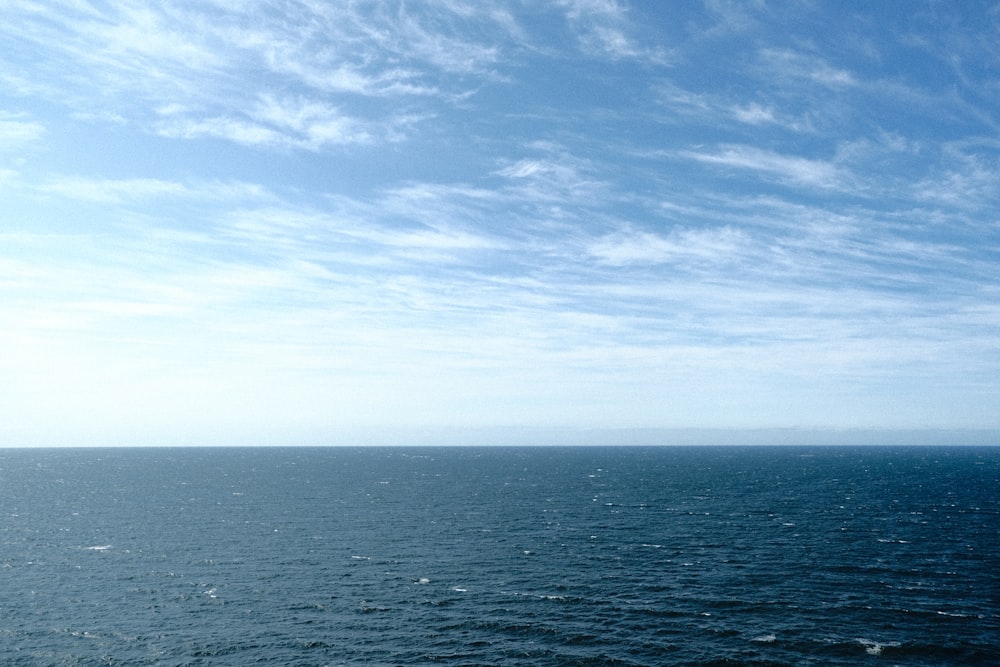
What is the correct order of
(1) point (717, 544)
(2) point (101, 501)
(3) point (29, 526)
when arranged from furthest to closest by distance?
(2) point (101, 501) → (3) point (29, 526) → (1) point (717, 544)

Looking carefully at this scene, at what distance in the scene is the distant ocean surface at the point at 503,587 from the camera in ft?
188

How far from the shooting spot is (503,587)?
75875 millimetres

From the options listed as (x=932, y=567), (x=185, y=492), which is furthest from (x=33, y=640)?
(x=185, y=492)

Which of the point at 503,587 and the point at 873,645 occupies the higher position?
the point at 873,645

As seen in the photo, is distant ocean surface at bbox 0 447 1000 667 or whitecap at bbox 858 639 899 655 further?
distant ocean surface at bbox 0 447 1000 667

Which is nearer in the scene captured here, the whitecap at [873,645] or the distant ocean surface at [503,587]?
the whitecap at [873,645]

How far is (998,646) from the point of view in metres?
56.6

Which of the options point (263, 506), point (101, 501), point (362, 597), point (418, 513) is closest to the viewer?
point (362, 597)

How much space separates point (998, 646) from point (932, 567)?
3100 centimetres

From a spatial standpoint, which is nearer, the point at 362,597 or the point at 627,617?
the point at 627,617

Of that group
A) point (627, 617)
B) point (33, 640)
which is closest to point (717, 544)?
point (627, 617)

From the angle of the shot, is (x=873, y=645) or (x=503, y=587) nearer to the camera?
(x=873, y=645)

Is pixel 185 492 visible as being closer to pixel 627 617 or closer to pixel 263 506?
pixel 263 506

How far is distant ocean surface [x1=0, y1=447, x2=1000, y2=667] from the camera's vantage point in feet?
188
